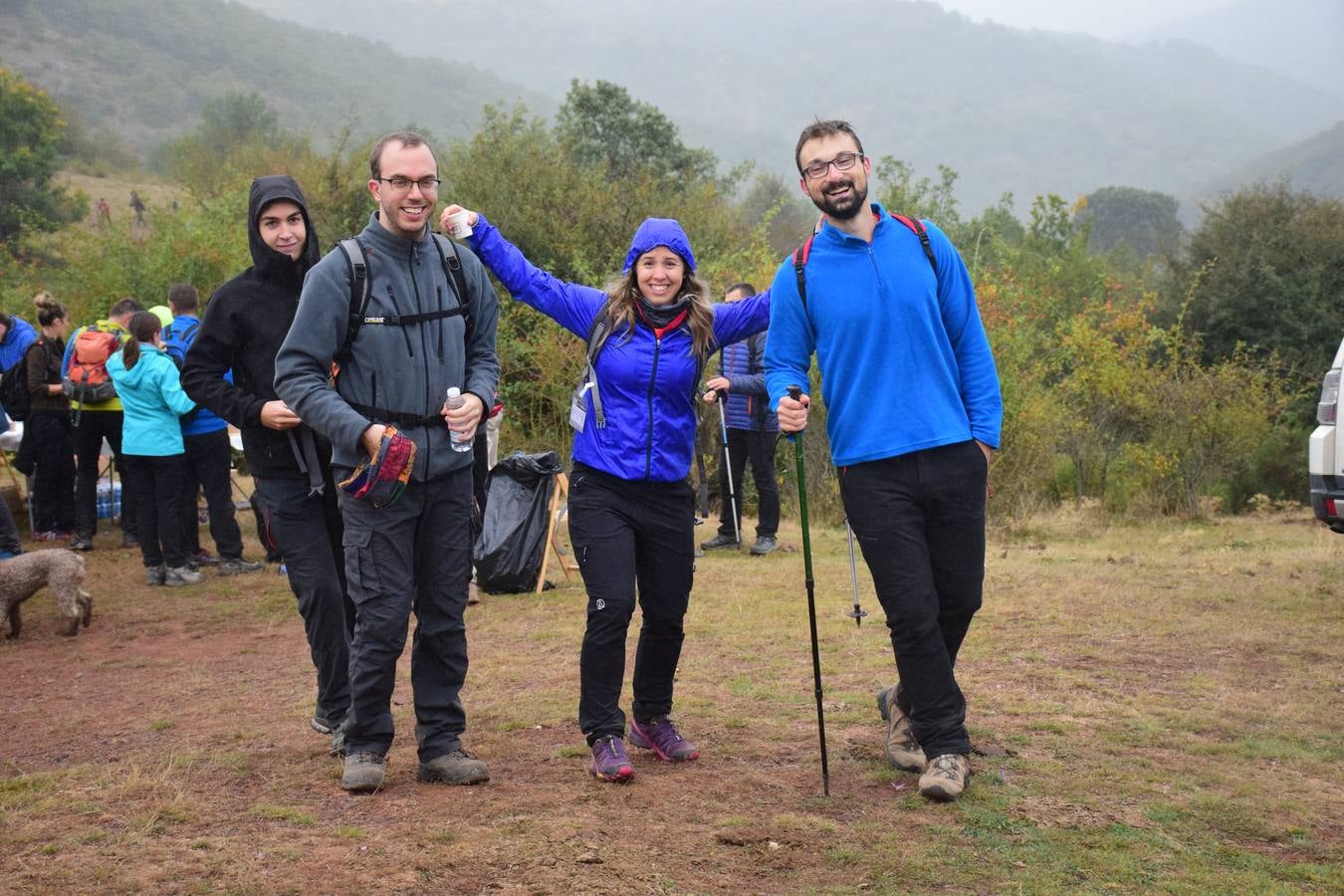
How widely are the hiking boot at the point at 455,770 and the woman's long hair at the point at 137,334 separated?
601 centimetres

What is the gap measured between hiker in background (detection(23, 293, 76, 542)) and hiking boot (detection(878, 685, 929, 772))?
29.0ft

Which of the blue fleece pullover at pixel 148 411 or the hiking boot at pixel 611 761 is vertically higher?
the blue fleece pullover at pixel 148 411

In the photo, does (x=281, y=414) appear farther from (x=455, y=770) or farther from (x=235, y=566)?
(x=235, y=566)

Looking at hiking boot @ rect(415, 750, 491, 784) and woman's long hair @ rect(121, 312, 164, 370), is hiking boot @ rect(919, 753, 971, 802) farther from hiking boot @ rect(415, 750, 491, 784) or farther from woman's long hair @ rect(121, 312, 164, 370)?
woman's long hair @ rect(121, 312, 164, 370)

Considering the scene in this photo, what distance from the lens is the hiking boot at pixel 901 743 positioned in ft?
15.3

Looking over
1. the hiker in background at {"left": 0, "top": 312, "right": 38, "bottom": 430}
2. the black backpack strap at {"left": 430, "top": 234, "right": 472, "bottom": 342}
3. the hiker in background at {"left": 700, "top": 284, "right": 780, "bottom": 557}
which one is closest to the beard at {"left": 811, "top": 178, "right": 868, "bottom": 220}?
the black backpack strap at {"left": 430, "top": 234, "right": 472, "bottom": 342}

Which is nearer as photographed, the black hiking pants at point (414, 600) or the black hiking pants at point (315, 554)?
the black hiking pants at point (414, 600)

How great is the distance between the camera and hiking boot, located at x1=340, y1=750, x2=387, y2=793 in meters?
4.38

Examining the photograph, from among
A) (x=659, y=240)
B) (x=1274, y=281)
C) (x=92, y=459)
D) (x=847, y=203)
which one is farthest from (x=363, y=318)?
(x=1274, y=281)

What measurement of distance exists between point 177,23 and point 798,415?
402 ft

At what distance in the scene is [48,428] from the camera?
11.2 m

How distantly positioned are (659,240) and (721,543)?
22.4 feet

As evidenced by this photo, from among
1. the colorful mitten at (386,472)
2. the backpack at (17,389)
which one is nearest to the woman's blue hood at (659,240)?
the colorful mitten at (386,472)

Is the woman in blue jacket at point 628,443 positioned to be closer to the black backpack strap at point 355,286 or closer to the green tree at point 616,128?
the black backpack strap at point 355,286
